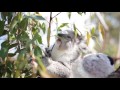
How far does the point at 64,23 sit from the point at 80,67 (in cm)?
30

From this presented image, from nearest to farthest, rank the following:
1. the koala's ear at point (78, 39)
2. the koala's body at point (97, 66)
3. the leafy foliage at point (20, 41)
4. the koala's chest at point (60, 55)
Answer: the leafy foliage at point (20, 41) < the koala's body at point (97, 66) < the koala's chest at point (60, 55) < the koala's ear at point (78, 39)

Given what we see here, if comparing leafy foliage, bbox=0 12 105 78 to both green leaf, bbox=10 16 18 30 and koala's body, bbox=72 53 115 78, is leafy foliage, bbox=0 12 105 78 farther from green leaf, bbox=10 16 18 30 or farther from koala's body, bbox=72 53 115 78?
koala's body, bbox=72 53 115 78

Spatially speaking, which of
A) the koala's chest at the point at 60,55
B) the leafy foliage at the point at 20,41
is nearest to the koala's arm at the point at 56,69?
the leafy foliage at the point at 20,41

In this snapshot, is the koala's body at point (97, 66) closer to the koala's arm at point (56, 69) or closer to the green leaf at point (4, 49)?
the koala's arm at point (56, 69)

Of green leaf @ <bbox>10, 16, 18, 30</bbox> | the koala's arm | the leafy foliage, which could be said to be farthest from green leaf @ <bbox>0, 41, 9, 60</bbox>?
the koala's arm

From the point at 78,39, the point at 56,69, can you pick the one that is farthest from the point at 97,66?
the point at 78,39

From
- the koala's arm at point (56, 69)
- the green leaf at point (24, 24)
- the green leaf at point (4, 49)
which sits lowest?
the koala's arm at point (56, 69)

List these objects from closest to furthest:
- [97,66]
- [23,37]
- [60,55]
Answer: [23,37] < [97,66] < [60,55]

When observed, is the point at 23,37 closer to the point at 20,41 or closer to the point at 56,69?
the point at 20,41

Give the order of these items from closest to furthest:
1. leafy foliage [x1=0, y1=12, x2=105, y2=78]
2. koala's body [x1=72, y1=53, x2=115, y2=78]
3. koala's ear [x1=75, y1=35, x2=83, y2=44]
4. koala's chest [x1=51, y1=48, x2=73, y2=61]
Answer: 1. leafy foliage [x1=0, y1=12, x2=105, y2=78]
2. koala's body [x1=72, y1=53, x2=115, y2=78]
3. koala's chest [x1=51, y1=48, x2=73, y2=61]
4. koala's ear [x1=75, y1=35, x2=83, y2=44]

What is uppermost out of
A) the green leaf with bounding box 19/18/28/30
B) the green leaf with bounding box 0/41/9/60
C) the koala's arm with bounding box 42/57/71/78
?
the green leaf with bounding box 19/18/28/30

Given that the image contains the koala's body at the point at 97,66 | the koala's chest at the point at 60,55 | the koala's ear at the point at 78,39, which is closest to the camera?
the koala's body at the point at 97,66
